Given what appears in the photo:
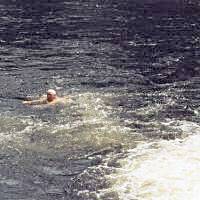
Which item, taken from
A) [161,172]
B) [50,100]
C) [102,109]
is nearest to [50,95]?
[50,100]

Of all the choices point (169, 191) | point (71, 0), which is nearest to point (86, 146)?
point (169, 191)

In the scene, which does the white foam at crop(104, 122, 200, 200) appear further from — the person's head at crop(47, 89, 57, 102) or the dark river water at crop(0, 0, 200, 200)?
the person's head at crop(47, 89, 57, 102)

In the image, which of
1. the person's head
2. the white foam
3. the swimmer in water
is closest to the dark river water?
the white foam

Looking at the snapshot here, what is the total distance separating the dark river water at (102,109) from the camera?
15.9m

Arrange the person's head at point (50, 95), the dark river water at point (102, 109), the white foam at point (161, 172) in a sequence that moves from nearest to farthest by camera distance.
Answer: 1. the white foam at point (161, 172)
2. the dark river water at point (102, 109)
3. the person's head at point (50, 95)

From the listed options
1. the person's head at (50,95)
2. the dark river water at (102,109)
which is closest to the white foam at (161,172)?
the dark river water at (102,109)

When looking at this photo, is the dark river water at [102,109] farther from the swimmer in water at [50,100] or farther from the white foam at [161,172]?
the swimmer in water at [50,100]

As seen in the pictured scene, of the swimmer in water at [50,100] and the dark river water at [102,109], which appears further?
the swimmer in water at [50,100]

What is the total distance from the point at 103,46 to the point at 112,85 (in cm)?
711

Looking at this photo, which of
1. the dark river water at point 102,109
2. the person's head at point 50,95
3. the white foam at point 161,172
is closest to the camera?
the white foam at point 161,172

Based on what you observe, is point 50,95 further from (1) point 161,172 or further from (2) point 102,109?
(1) point 161,172

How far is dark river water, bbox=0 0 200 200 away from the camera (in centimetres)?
1586

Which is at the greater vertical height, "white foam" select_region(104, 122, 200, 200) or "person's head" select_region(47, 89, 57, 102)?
"person's head" select_region(47, 89, 57, 102)

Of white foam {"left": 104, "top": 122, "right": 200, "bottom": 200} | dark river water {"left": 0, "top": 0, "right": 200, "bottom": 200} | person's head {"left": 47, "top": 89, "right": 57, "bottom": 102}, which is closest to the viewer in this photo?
white foam {"left": 104, "top": 122, "right": 200, "bottom": 200}
